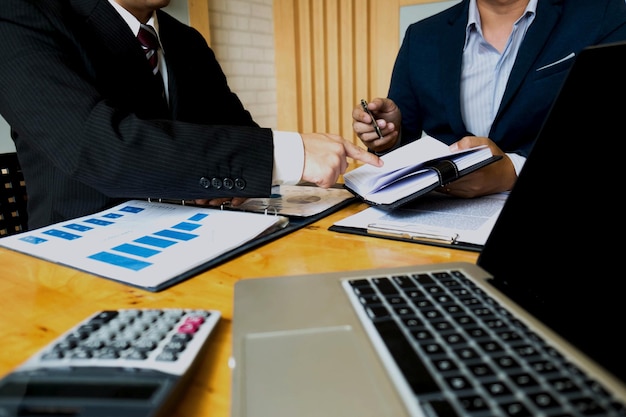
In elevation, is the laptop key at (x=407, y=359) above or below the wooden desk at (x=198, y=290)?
above

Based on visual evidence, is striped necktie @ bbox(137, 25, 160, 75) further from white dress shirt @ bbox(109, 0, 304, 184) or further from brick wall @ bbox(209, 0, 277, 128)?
brick wall @ bbox(209, 0, 277, 128)

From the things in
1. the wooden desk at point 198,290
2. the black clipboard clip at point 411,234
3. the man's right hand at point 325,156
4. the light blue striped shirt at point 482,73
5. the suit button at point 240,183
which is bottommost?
the wooden desk at point 198,290

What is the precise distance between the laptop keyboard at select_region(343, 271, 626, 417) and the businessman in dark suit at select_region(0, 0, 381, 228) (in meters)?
0.37

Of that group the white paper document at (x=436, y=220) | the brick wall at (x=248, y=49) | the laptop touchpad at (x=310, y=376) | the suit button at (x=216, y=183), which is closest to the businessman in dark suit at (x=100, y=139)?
the suit button at (x=216, y=183)

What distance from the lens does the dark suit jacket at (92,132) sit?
2.22 ft

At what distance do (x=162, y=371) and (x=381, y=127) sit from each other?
918mm

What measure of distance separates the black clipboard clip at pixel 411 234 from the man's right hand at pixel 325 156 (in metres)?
0.12

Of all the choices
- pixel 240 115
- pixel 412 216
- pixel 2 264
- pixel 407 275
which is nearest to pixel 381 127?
pixel 412 216

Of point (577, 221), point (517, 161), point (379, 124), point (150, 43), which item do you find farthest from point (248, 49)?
point (577, 221)

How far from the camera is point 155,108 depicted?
1.03 metres

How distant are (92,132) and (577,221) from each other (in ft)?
2.15

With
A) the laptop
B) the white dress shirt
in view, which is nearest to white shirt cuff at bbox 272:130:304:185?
the white dress shirt

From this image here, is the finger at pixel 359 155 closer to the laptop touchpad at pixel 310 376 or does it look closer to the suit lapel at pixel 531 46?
the laptop touchpad at pixel 310 376

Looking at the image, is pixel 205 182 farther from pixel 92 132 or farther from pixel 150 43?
pixel 150 43
